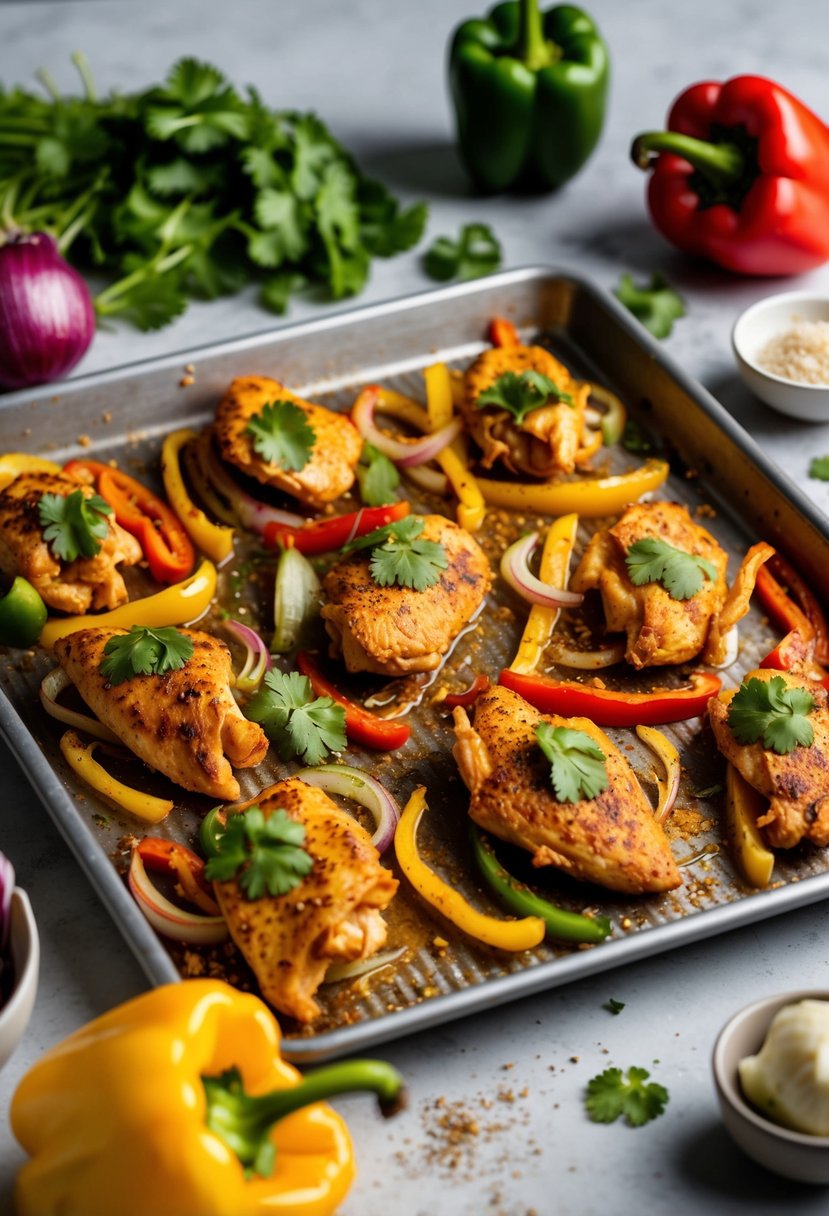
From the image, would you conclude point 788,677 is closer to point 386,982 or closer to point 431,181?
point 386,982

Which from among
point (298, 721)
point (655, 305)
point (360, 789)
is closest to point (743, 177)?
point (655, 305)

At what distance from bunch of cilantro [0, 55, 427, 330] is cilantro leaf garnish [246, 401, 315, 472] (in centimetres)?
138

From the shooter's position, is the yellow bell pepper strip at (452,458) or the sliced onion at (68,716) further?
the yellow bell pepper strip at (452,458)

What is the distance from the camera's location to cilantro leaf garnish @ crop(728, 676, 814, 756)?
5.05 metres

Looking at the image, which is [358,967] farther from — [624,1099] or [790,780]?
[790,780]

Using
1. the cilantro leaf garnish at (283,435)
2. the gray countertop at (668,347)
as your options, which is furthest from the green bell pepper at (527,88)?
the cilantro leaf garnish at (283,435)

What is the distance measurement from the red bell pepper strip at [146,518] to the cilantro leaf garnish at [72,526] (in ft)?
1.03

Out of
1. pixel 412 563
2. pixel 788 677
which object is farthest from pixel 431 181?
pixel 788 677

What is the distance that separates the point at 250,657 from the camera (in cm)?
569

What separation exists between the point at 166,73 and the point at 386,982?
5946 millimetres

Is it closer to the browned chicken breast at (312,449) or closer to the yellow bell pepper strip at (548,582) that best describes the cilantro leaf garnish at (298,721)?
the yellow bell pepper strip at (548,582)

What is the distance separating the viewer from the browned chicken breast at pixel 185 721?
509 cm

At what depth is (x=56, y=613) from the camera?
19.1 ft

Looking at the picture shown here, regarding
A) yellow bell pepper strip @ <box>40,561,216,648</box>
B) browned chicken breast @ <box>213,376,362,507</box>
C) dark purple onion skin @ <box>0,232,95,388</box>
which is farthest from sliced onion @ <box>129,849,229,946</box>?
dark purple onion skin @ <box>0,232,95,388</box>
